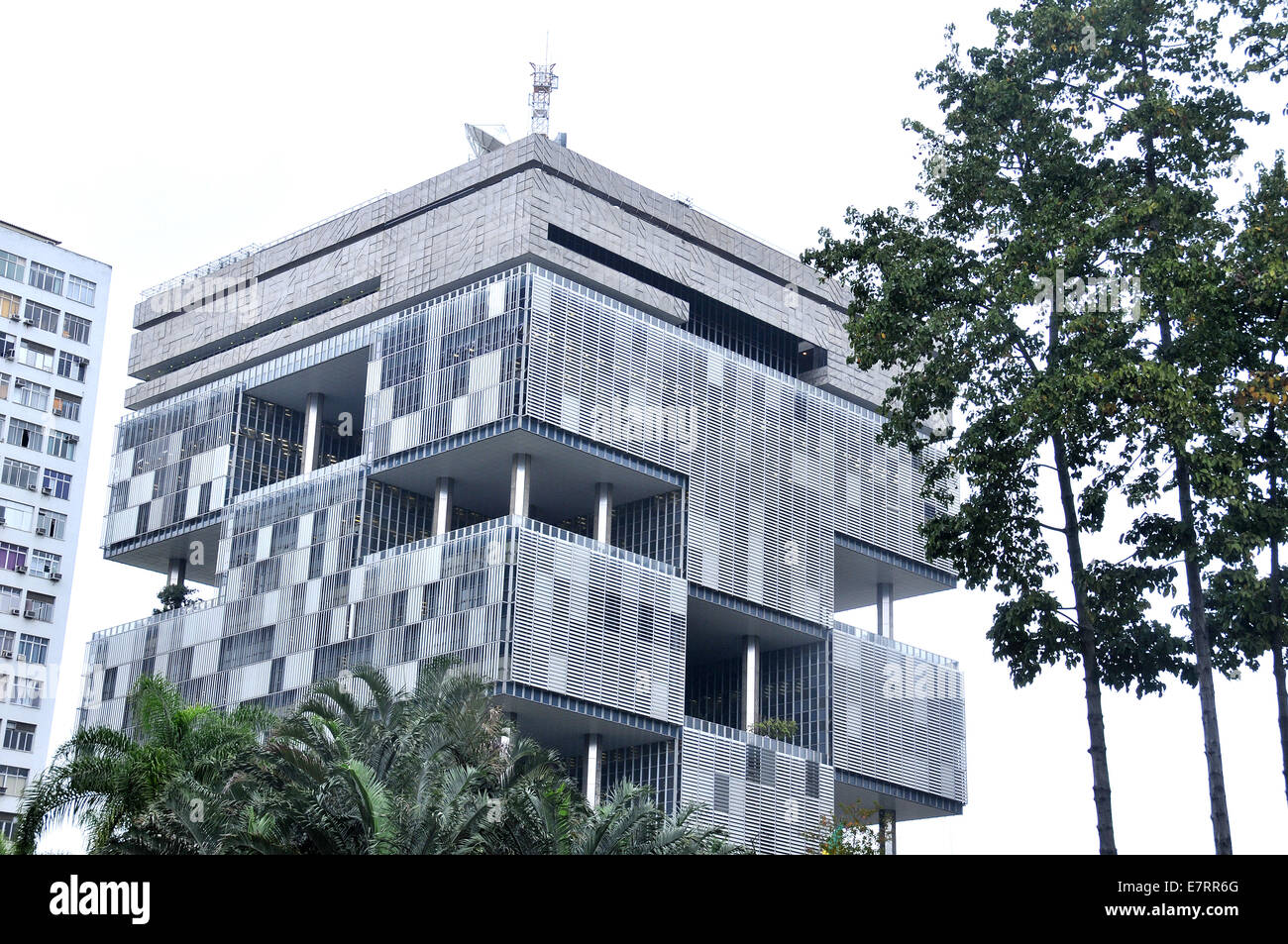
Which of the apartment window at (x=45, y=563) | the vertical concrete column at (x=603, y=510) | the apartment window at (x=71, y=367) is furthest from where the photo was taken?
the apartment window at (x=71, y=367)

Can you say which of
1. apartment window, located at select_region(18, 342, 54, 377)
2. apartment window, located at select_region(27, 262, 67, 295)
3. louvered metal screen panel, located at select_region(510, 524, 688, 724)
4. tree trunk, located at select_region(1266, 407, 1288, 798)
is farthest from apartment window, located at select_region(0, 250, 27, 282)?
tree trunk, located at select_region(1266, 407, 1288, 798)

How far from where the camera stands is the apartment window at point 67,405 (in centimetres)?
9831

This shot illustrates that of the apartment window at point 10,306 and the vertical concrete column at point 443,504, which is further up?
the apartment window at point 10,306

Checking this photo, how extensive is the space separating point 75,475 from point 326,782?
6939 centimetres

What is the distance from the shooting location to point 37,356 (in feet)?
321

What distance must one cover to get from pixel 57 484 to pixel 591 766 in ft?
135

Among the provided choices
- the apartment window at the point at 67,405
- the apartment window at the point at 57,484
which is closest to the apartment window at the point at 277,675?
the apartment window at the point at 57,484

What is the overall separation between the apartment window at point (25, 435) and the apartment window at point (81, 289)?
860cm

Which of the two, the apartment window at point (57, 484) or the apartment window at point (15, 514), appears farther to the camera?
the apartment window at point (57, 484)

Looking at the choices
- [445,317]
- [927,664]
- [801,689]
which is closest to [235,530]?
[445,317]

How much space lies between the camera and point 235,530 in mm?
84250

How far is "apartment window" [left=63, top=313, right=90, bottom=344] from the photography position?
99562mm

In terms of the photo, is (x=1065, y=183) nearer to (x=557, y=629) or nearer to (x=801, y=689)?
(x=557, y=629)

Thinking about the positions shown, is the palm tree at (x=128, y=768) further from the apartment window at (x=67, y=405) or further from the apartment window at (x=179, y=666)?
the apartment window at (x=67, y=405)
